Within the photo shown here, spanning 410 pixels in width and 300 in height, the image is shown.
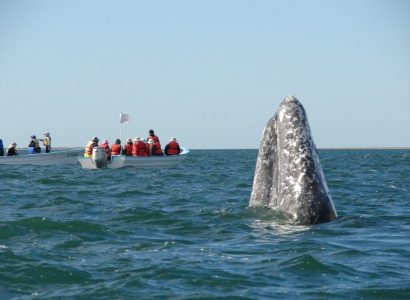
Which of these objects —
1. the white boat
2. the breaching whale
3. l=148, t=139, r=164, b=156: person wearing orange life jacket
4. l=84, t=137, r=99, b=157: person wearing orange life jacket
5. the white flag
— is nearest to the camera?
the breaching whale

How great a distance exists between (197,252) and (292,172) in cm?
207

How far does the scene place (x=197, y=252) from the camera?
8.93m

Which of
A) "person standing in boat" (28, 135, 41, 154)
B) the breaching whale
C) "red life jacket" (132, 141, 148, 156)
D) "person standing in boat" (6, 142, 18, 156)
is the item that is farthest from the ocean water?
"person standing in boat" (28, 135, 41, 154)

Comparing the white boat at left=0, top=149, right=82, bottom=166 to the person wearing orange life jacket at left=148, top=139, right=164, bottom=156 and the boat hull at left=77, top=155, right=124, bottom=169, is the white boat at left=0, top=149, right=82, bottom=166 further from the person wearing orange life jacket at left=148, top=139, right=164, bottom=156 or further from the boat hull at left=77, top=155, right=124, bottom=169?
the person wearing orange life jacket at left=148, top=139, right=164, bottom=156

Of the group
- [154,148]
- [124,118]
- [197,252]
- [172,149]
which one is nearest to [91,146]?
[154,148]

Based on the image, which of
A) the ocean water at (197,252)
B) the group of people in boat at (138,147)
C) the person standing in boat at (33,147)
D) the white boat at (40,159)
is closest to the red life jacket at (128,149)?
the group of people in boat at (138,147)

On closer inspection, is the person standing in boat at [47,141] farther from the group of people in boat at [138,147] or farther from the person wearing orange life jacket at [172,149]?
the person wearing orange life jacket at [172,149]

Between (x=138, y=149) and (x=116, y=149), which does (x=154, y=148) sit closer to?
(x=138, y=149)

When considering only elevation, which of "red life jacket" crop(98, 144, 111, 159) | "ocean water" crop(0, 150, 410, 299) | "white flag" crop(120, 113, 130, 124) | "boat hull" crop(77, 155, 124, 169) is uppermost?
"white flag" crop(120, 113, 130, 124)

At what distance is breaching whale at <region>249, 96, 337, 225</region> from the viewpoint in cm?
1009

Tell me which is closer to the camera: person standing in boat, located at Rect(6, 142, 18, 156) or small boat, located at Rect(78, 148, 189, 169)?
small boat, located at Rect(78, 148, 189, 169)

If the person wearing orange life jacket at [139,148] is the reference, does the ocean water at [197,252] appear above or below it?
below

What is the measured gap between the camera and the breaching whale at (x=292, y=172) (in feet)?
33.1

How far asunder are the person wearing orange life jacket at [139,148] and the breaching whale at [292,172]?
2359 centimetres
